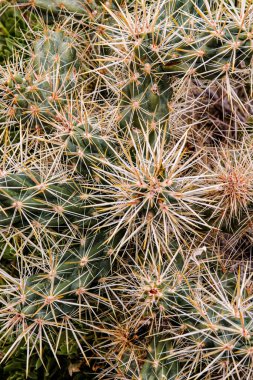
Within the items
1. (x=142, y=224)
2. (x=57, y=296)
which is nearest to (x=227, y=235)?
(x=142, y=224)

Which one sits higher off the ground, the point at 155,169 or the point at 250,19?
the point at 250,19

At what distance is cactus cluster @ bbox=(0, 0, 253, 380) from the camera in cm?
242

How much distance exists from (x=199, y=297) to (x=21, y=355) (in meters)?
1.21

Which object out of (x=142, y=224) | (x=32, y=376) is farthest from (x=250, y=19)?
(x=32, y=376)

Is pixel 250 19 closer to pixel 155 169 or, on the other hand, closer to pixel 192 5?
pixel 192 5

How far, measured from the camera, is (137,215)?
2455 mm

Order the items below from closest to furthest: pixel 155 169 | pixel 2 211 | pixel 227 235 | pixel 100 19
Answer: pixel 155 169
pixel 2 211
pixel 227 235
pixel 100 19

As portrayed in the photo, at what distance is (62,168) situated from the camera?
2.74 m

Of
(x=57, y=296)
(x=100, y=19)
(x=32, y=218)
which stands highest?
(x=100, y=19)

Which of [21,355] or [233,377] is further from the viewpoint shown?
[21,355]

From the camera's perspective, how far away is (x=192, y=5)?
9.16ft

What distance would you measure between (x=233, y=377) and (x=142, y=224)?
72 centimetres

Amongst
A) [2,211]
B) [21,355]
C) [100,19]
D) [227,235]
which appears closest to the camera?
[2,211]

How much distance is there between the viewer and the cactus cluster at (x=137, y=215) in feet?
7.94
